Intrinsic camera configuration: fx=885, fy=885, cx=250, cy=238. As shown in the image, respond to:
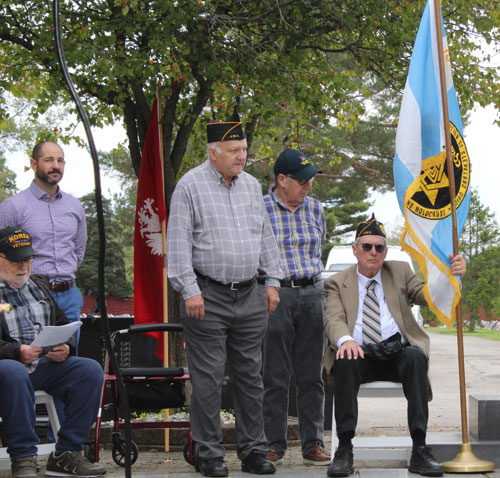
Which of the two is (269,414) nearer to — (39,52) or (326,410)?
→ (326,410)

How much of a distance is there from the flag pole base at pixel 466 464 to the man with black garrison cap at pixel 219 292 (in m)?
1.05

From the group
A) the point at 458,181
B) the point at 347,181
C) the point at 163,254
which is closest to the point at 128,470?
the point at 458,181

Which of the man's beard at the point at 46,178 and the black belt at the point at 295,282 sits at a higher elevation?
the man's beard at the point at 46,178

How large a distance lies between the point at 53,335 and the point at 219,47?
13.5 ft

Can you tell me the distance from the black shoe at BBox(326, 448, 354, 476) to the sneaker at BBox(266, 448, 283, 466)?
680 millimetres

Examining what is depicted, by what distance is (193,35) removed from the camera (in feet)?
26.1

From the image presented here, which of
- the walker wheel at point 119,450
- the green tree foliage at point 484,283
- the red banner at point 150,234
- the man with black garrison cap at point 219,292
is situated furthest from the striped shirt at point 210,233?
the green tree foliage at point 484,283

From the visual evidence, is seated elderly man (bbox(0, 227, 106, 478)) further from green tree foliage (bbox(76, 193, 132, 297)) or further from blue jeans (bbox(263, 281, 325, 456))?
green tree foliage (bbox(76, 193, 132, 297))

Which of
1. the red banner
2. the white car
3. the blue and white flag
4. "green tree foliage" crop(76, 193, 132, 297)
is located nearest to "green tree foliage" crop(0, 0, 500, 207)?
the red banner

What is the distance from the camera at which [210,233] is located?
5.35m

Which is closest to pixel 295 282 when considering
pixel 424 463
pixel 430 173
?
pixel 430 173

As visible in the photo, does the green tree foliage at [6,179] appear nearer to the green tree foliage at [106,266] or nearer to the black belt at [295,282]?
the green tree foliage at [106,266]

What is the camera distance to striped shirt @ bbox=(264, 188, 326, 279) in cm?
589

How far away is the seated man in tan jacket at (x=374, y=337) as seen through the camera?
5195 mm
